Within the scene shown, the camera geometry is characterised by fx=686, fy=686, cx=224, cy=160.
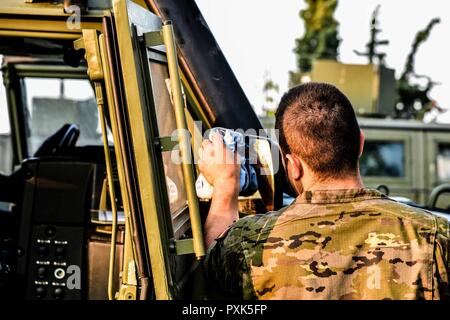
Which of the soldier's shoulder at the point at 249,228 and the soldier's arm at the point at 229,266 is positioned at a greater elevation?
the soldier's shoulder at the point at 249,228

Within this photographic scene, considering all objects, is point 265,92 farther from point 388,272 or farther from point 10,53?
point 388,272

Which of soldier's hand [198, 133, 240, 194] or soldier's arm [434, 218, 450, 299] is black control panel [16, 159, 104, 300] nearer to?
soldier's hand [198, 133, 240, 194]

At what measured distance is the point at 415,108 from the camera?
17859 mm

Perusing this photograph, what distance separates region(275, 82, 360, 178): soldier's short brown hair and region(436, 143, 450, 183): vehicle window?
6679mm

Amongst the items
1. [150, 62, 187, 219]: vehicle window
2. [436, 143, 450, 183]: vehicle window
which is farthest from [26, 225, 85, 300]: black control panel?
[436, 143, 450, 183]: vehicle window

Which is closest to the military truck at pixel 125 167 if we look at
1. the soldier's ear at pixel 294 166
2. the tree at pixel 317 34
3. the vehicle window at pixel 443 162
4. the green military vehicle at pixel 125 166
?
the green military vehicle at pixel 125 166

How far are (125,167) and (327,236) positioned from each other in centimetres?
58

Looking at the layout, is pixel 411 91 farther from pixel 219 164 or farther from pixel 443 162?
pixel 219 164

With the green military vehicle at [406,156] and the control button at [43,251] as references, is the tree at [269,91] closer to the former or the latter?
the green military vehicle at [406,156]

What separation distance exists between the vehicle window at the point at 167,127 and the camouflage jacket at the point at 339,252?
21 cm

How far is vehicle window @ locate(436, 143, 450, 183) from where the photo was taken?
8297 mm

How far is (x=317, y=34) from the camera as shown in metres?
23.1

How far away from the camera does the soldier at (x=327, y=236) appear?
1850 millimetres
